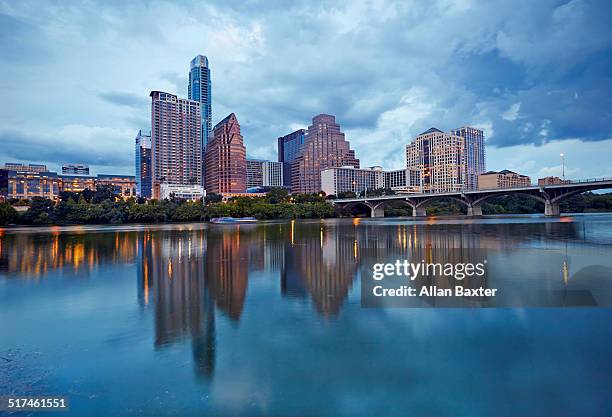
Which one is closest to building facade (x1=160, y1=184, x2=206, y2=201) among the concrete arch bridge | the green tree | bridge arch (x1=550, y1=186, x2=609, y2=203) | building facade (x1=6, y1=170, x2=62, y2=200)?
building facade (x1=6, y1=170, x2=62, y2=200)

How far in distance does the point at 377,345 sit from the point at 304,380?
235 centimetres

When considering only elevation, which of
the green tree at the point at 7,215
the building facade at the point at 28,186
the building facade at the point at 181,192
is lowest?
the green tree at the point at 7,215

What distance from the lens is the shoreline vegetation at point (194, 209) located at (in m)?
75.8

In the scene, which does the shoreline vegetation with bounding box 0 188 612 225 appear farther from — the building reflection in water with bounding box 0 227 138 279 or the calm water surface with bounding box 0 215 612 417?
the calm water surface with bounding box 0 215 612 417

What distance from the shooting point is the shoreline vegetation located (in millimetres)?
75812

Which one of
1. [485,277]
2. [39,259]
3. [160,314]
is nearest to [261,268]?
[160,314]

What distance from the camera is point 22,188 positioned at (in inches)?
7436

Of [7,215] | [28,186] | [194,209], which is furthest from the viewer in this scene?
[28,186]

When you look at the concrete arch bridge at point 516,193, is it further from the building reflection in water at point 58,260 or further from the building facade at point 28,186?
the building facade at point 28,186

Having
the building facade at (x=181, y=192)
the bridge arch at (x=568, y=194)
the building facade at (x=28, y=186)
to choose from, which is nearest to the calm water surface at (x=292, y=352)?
the bridge arch at (x=568, y=194)

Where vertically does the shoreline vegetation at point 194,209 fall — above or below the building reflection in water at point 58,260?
above

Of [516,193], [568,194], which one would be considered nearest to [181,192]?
[516,193]

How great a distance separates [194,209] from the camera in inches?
3551

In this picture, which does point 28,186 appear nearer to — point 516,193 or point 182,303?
point 516,193
